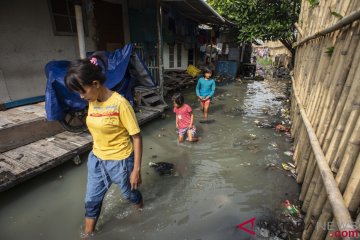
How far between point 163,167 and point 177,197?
2.91 feet

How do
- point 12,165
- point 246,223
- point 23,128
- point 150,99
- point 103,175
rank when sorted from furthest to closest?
point 150,99
point 23,128
point 12,165
point 246,223
point 103,175

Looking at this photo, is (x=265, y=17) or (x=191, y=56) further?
(x=191, y=56)

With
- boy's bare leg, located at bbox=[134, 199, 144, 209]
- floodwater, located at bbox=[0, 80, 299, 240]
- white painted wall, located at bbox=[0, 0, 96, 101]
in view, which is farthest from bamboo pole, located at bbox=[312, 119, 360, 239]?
white painted wall, located at bbox=[0, 0, 96, 101]

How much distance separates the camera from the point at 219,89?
40.8 feet

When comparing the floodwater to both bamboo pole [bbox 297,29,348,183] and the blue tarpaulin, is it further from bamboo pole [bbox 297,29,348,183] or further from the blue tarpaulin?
the blue tarpaulin

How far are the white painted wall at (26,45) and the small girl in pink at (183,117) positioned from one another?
403cm

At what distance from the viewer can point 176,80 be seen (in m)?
11.9

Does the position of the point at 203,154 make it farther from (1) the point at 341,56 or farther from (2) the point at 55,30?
(2) the point at 55,30

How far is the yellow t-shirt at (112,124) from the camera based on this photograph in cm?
212

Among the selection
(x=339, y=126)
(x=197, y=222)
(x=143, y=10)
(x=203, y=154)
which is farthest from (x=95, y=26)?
(x=339, y=126)

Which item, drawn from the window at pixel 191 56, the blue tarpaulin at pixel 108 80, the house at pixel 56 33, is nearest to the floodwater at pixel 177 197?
the blue tarpaulin at pixel 108 80

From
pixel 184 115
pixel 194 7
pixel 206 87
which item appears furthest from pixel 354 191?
pixel 194 7

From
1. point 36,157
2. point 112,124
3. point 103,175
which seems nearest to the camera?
point 112,124

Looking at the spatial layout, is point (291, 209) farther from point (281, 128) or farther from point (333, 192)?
point (281, 128)
